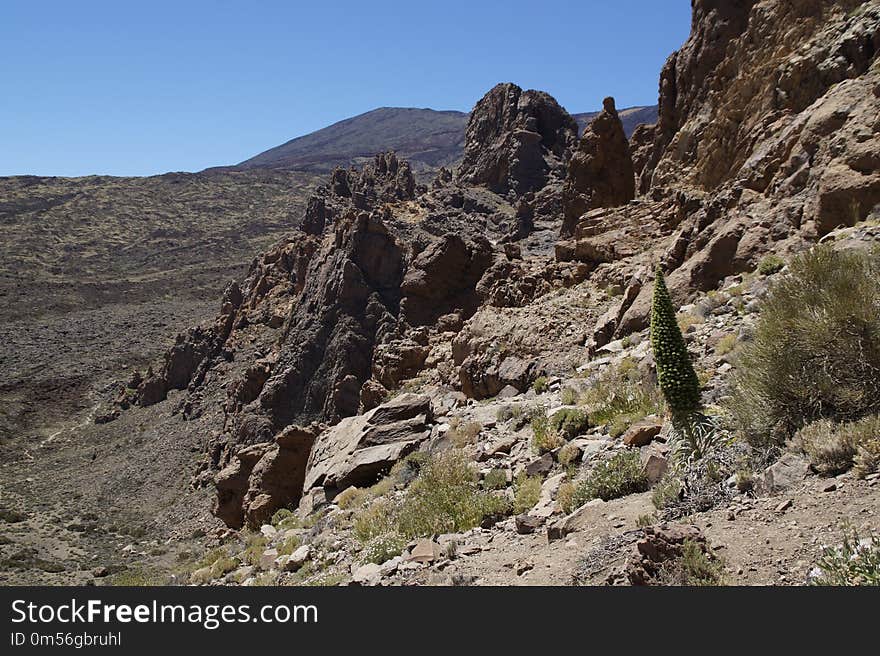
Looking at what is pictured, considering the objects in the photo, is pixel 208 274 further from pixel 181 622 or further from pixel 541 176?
pixel 181 622

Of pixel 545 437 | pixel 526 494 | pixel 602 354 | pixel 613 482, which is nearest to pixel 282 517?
pixel 545 437

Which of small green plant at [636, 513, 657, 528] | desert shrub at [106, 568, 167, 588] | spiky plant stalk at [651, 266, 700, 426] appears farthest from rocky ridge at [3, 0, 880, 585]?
desert shrub at [106, 568, 167, 588]

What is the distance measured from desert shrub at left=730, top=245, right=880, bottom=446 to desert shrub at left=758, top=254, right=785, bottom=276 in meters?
4.42

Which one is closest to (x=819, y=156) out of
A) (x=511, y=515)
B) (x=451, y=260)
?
(x=511, y=515)

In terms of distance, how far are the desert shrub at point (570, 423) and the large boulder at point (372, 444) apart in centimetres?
344

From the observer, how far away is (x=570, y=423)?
8555mm

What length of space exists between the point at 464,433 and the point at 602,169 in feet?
60.6

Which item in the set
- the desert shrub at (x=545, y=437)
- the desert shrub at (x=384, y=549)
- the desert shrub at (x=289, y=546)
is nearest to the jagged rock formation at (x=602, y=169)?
the desert shrub at (x=545, y=437)

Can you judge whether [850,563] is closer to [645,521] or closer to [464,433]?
[645,521]

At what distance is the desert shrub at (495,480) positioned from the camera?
309 inches

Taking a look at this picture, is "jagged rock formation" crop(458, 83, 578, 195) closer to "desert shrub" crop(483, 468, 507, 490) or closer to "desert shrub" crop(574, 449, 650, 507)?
"desert shrub" crop(483, 468, 507, 490)

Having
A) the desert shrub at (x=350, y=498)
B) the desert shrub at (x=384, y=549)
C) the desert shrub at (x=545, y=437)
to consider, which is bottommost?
the desert shrub at (x=350, y=498)

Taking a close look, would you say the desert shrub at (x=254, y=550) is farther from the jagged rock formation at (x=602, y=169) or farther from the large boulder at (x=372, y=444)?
the jagged rock formation at (x=602, y=169)

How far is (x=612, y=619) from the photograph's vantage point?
3570 millimetres
